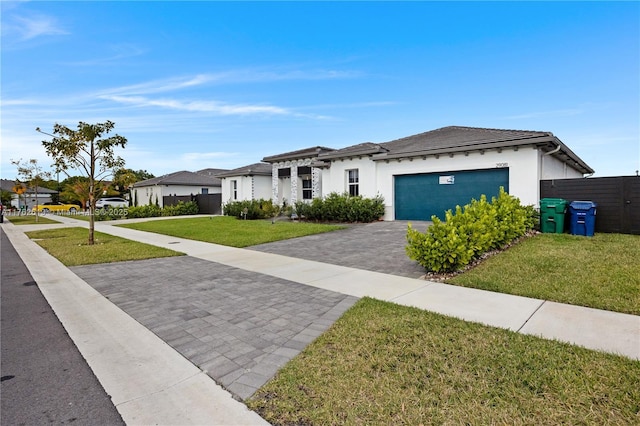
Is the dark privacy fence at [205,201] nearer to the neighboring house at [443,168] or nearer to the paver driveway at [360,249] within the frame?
the neighboring house at [443,168]

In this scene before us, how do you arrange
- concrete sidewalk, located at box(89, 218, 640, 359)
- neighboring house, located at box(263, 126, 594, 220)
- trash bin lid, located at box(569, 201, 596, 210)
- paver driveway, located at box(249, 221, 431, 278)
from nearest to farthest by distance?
1. concrete sidewalk, located at box(89, 218, 640, 359)
2. paver driveway, located at box(249, 221, 431, 278)
3. trash bin lid, located at box(569, 201, 596, 210)
4. neighboring house, located at box(263, 126, 594, 220)

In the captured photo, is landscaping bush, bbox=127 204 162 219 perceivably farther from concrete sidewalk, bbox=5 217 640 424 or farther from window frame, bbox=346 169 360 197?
concrete sidewalk, bbox=5 217 640 424

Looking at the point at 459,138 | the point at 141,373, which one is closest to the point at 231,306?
the point at 141,373

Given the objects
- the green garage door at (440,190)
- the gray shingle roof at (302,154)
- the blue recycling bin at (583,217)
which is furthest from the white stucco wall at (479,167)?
the gray shingle roof at (302,154)

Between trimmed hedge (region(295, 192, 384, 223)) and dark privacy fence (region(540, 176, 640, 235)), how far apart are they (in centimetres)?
787

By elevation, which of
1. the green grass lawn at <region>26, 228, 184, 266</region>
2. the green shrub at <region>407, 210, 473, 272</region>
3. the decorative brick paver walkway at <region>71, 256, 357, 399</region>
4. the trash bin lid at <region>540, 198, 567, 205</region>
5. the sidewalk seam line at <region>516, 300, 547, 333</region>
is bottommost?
the decorative brick paver walkway at <region>71, 256, 357, 399</region>

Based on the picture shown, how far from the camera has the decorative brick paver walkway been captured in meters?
3.30

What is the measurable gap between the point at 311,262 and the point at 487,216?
4369 millimetres

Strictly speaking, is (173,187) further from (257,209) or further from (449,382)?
(449,382)

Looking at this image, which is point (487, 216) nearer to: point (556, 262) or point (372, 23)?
point (556, 262)

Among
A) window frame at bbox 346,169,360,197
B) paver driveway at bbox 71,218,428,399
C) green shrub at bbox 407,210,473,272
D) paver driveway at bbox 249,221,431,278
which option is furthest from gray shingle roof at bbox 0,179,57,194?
green shrub at bbox 407,210,473,272

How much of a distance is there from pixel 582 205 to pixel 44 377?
12946 millimetres

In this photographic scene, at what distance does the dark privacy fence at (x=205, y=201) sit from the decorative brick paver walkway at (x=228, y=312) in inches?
826

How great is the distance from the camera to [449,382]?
279 cm
